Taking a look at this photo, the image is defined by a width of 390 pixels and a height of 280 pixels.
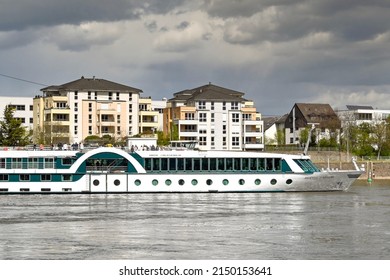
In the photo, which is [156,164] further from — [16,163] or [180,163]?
[16,163]

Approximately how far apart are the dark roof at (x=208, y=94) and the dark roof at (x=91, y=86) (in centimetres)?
544

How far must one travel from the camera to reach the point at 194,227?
32.7m

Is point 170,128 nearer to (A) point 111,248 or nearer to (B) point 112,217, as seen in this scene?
(B) point 112,217

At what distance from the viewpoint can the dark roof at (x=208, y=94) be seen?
295 ft

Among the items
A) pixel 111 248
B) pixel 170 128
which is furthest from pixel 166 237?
pixel 170 128

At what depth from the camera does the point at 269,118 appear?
122562mm

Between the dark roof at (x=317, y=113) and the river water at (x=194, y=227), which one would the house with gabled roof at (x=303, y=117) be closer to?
the dark roof at (x=317, y=113)

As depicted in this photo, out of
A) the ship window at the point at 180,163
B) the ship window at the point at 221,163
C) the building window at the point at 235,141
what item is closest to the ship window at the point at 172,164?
the ship window at the point at 180,163

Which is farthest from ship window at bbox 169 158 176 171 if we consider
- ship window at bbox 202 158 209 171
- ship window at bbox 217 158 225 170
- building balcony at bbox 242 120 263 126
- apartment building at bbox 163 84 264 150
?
building balcony at bbox 242 120 263 126

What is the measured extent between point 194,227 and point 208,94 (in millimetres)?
58588

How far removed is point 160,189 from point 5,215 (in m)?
14.1

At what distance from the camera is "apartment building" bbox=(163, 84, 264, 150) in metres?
87.5
